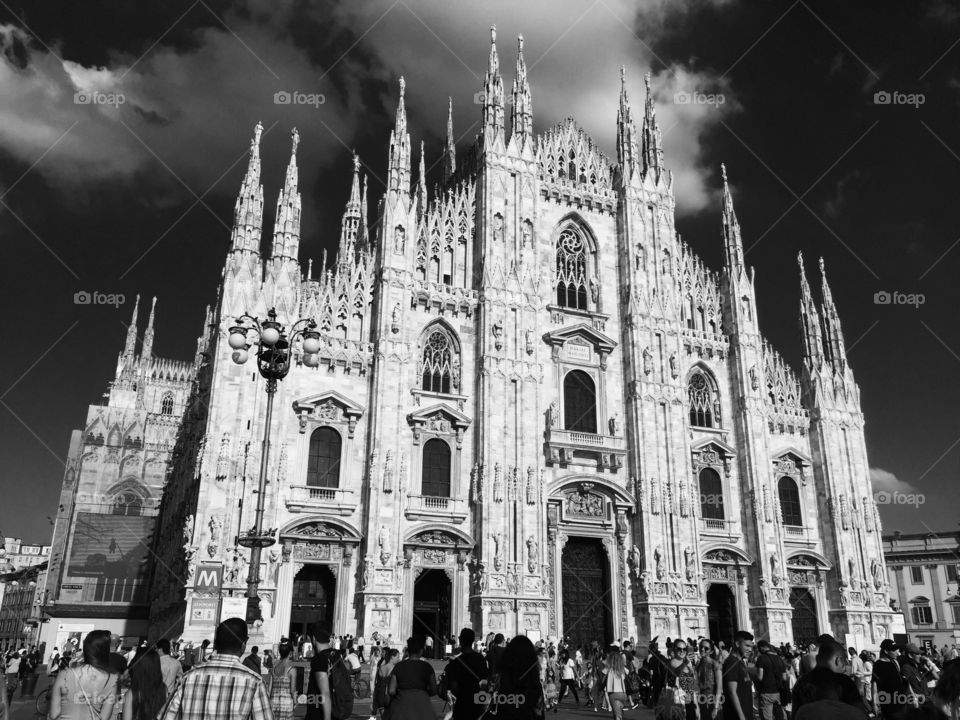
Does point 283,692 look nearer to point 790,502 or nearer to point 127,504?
point 790,502

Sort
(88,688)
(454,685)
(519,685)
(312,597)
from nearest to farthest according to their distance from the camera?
1. (88,688)
2. (519,685)
3. (454,685)
4. (312,597)

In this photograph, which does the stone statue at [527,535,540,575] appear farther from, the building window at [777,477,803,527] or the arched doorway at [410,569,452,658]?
the building window at [777,477,803,527]

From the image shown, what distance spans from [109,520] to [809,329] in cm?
4429

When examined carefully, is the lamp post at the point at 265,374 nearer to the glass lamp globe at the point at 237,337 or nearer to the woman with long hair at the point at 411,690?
the glass lamp globe at the point at 237,337

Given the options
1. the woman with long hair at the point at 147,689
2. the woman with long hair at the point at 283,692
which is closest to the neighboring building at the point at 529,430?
the woman with long hair at the point at 283,692

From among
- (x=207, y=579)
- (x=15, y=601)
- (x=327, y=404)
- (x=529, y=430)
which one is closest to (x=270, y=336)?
(x=207, y=579)

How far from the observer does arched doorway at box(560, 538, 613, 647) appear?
31.7 m

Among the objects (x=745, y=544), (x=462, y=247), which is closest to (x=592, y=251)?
(x=462, y=247)

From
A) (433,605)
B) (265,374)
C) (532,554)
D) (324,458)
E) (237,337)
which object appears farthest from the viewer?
(532,554)

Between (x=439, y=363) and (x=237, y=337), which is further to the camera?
(x=439, y=363)

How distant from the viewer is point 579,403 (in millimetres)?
34688

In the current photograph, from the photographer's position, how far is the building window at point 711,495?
115 ft

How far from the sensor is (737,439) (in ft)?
119

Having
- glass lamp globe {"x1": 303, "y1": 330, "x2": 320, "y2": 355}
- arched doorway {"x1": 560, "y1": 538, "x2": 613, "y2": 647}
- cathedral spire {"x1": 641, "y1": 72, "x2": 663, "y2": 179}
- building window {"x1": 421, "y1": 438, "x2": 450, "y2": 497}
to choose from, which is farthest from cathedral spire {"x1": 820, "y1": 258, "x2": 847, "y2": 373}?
glass lamp globe {"x1": 303, "y1": 330, "x2": 320, "y2": 355}
